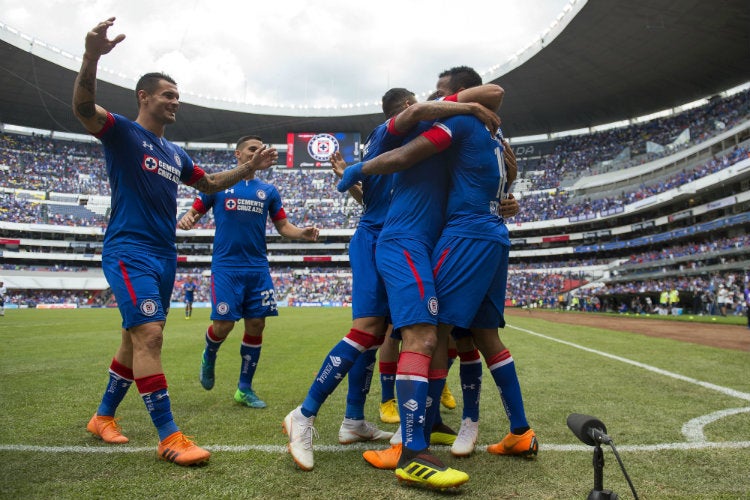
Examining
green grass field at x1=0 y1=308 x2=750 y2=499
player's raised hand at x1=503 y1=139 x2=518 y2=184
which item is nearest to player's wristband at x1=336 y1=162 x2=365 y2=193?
player's raised hand at x1=503 y1=139 x2=518 y2=184

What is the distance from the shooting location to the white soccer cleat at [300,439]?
8.89 ft

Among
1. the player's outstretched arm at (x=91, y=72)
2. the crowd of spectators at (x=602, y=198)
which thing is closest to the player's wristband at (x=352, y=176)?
the player's outstretched arm at (x=91, y=72)

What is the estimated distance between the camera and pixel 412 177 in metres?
3.10

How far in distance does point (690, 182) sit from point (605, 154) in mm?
16938

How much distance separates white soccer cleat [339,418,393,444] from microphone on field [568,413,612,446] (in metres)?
1.80

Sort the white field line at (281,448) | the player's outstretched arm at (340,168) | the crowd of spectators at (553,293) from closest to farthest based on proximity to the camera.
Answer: the white field line at (281,448) < the player's outstretched arm at (340,168) < the crowd of spectators at (553,293)

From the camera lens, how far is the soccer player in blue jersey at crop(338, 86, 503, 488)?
2.57 meters

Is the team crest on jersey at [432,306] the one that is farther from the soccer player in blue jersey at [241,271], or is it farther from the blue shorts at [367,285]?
the soccer player in blue jersey at [241,271]

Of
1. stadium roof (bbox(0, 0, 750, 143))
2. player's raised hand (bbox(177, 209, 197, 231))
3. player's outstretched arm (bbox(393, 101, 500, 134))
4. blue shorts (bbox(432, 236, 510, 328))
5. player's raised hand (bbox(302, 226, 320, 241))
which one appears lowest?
blue shorts (bbox(432, 236, 510, 328))

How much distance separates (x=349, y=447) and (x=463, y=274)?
1.45m

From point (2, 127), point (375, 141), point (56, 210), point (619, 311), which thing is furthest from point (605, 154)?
point (2, 127)

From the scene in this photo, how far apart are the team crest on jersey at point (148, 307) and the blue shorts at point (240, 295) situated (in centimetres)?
138

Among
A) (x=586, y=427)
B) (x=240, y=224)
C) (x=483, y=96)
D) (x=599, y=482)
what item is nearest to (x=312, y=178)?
(x=240, y=224)

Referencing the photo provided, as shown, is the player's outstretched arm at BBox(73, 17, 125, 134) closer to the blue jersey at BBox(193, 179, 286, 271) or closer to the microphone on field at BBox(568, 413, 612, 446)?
the blue jersey at BBox(193, 179, 286, 271)
